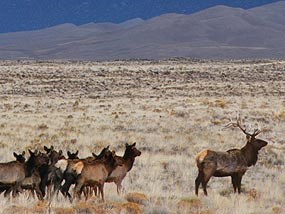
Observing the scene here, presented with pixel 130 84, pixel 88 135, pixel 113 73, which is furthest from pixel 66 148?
pixel 113 73

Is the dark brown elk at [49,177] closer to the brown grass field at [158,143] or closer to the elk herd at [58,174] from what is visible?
the elk herd at [58,174]

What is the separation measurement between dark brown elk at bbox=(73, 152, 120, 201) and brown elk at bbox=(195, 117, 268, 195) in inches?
81.7

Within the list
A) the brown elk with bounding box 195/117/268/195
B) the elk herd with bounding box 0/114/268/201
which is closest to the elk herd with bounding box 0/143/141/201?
the elk herd with bounding box 0/114/268/201

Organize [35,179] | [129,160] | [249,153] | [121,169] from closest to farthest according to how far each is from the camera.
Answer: [35,179]
[121,169]
[129,160]
[249,153]

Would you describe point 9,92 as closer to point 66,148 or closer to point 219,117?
point 219,117

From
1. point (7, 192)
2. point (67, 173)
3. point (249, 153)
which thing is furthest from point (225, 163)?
point (7, 192)

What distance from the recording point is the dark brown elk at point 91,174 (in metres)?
9.92

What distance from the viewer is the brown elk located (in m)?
A: 11.5

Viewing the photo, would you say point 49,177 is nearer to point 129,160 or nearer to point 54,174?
point 54,174

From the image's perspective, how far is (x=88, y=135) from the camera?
22.0m

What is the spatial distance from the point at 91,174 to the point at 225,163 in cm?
299

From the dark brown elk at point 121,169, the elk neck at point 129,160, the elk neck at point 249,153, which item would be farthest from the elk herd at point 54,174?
the elk neck at point 249,153

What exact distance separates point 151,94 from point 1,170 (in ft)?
135

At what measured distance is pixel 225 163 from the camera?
461 inches
